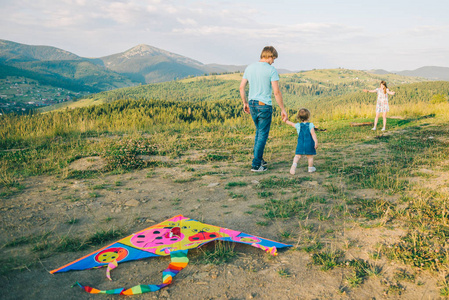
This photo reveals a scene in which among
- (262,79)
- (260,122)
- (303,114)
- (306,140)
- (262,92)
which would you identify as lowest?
(306,140)

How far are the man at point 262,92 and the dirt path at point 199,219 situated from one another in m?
0.80

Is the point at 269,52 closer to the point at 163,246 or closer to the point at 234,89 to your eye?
the point at 163,246

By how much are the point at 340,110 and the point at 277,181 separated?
1551 cm

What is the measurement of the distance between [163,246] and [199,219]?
0.88m

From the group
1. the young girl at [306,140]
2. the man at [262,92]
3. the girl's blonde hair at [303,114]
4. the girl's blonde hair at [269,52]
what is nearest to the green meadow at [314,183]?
the young girl at [306,140]

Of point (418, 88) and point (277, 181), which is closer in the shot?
point (277, 181)

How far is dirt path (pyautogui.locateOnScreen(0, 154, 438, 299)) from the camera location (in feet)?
7.47

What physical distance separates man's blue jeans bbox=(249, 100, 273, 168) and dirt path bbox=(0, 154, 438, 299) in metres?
0.57

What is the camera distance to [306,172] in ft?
20.2

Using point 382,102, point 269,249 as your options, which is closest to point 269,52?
point 269,249

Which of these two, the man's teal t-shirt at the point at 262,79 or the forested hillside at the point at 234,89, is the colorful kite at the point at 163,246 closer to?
the man's teal t-shirt at the point at 262,79

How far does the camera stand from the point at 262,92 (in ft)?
20.4

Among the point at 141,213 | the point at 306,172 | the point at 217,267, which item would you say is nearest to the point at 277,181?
the point at 306,172

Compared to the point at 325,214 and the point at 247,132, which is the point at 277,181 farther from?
the point at 247,132
